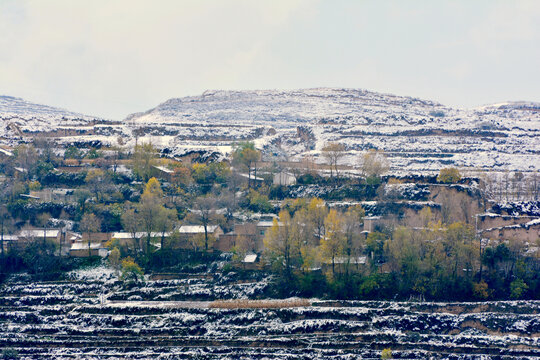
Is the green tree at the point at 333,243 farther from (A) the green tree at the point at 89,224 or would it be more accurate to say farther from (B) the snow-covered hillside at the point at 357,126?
(B) the snow-covered hillside at the point at 357,126

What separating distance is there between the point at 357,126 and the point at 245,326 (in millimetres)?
63929

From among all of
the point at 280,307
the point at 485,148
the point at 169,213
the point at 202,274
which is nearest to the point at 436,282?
the point at 280,307

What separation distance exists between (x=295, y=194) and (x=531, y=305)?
1104 inches

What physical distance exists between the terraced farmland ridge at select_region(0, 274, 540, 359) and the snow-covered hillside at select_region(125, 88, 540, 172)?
35.8m

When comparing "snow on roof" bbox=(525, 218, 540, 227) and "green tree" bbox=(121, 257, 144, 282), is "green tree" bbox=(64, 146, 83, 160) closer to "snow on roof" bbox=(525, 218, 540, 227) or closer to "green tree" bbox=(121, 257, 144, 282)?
"green tree" bbox=(121, 257, 144, 282)

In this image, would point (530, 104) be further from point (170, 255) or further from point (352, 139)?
point (170, 255)

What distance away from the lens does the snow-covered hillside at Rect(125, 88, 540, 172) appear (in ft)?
319

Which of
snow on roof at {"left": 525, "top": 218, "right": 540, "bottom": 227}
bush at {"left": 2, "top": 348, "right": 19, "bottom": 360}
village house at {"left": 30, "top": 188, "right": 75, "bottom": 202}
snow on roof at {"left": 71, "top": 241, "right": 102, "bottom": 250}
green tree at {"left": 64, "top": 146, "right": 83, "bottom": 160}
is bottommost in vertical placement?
bush at {"left": 2, "top": 348, "right": 19, "bottom": 360}

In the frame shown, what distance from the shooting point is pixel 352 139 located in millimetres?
106062

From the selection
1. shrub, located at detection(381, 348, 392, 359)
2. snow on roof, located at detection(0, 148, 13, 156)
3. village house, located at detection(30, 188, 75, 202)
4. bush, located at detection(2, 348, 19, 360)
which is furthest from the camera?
snow on roof, located at detection(0, 148, 13, 156)

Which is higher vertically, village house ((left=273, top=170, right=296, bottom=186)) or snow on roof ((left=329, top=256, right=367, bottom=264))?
village house ((left=273, top=170, right=296, bottom=186))

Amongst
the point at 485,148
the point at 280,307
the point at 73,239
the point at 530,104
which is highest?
the point at 530,104

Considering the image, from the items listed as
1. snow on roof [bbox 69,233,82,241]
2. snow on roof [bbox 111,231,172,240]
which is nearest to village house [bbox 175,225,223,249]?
snow on roof [bbox 111,231,172,240]

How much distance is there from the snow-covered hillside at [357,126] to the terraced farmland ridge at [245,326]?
35.8 meters
